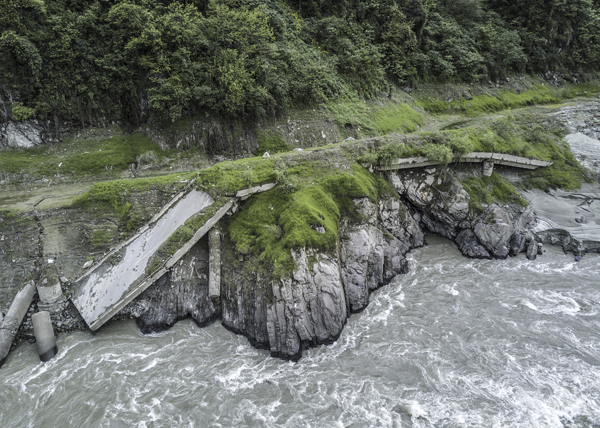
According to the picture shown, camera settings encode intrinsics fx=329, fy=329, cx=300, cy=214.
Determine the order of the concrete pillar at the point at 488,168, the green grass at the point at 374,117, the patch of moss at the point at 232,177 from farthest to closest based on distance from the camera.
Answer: the green grass at the point at 374,117
the concrete pillar at the point at 488,168
the patch of moss at the point at 232,177

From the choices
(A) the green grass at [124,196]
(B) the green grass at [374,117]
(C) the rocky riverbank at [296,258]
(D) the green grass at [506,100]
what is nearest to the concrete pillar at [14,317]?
(C) the rocky riverbank at [296,258]

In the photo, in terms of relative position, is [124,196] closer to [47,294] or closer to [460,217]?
[47,294]

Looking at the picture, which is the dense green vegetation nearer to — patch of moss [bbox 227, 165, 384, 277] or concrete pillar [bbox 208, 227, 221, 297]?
patch of moss [bbox 227, 165, 384, 277]

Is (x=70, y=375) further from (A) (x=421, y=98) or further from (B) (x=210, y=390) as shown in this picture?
(A) (x=421, y=98)

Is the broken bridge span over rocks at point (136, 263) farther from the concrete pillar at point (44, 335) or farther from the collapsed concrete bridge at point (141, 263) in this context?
the concrete pillar at point (44, 335)

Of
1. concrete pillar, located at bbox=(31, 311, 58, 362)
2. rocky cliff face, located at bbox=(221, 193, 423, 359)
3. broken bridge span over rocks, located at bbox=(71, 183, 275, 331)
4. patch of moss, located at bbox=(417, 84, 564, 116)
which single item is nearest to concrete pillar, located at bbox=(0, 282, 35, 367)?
concrete pillar, located at bbox=(31, 311, 58, 362)

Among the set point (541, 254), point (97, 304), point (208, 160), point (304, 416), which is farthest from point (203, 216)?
point (541, 254)


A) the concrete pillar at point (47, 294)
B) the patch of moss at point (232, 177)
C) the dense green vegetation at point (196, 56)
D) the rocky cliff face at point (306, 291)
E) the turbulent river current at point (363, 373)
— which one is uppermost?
the dense green vegetation at point (196, 56)
